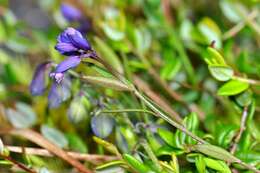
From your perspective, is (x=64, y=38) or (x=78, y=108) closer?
(x=64, y=38)

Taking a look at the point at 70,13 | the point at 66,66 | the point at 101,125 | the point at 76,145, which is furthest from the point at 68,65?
the point at 70,13

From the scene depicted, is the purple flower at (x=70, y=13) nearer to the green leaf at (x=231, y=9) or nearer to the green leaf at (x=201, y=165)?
the green leaf at (x=231, y=9)

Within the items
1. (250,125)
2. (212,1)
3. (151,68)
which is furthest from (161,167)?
(212,1)

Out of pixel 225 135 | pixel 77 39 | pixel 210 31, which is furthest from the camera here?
pixel 210 31

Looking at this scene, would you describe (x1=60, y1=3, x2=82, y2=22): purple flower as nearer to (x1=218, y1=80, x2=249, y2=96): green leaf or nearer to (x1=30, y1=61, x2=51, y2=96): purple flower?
(x1=30, y1=61, x2=51, y2=96): purple flower

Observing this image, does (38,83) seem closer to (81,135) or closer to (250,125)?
(81,135)

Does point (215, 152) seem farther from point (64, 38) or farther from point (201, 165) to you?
point (64, 38)

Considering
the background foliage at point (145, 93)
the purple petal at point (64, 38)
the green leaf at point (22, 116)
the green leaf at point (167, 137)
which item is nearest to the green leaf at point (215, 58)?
the background foliage at point (145, 93)
